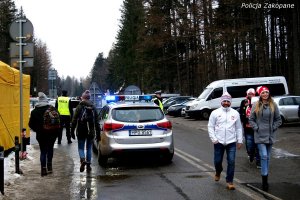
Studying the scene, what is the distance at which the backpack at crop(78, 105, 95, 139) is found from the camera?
10.6 metres

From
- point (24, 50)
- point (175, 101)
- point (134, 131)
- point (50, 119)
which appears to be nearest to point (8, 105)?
point (24, 50)

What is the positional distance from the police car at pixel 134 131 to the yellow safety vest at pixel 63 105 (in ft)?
19.7

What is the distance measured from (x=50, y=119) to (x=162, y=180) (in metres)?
2.92

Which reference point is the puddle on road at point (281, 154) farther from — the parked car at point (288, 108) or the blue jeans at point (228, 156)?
the parked car at point (288, 108)

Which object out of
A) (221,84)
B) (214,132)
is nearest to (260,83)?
(221,84)

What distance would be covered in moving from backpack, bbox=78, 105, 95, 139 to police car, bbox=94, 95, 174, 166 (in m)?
0.47

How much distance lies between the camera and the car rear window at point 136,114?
1114cm

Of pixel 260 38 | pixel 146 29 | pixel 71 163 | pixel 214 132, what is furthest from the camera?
pixel 146 29

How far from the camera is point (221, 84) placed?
30438 millimetres

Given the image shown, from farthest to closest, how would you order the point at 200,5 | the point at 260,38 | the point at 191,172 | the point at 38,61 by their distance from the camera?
the point at 38,61 < the point at 200,5 < the point at 260,38 < the point at 191,172

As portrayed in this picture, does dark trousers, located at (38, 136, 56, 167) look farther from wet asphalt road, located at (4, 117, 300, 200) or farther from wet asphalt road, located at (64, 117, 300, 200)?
wet asphalt road, located at (64, 117, 300, 200)

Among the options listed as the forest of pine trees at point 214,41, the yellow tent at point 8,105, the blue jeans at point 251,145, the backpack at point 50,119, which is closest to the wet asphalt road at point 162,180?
the blue jeans at point 251,145

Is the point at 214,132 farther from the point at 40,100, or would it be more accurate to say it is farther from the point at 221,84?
the point at 221,84

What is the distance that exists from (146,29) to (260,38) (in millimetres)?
19417
